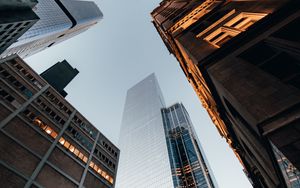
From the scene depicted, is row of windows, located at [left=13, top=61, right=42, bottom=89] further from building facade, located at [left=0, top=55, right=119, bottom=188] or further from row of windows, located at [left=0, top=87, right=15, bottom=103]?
row of windows, located at [left=0, top=87, right=15, bottom=103]

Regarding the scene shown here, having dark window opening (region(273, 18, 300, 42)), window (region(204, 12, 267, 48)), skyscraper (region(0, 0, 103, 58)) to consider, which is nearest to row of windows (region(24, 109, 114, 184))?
window (region(204, 12, 267, 48))

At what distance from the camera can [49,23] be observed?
A: 73.6 meters

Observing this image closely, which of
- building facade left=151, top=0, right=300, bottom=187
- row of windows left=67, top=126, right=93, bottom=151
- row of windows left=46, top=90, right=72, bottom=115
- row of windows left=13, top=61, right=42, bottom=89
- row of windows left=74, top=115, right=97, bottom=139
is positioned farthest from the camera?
row of windows left=74, top=115, right=97, bottom=139

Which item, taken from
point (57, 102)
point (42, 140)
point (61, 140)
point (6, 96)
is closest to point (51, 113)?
point (57, 102)

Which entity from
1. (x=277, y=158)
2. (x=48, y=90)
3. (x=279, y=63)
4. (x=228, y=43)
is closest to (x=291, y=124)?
(x=277, y=158)

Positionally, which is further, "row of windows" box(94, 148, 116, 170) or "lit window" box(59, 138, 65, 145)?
"row of windows" box(94, 148, 116, 170)

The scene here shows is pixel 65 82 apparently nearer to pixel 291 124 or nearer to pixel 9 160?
pixel 9 160

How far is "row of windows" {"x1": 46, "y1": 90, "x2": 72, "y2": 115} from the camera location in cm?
4090

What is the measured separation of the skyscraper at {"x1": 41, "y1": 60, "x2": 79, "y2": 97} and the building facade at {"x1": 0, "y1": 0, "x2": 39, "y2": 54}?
121 feet

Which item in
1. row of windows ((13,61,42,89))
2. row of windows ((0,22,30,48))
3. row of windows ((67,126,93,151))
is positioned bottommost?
row of windows ((67,126,93,151))

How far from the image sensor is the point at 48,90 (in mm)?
41562

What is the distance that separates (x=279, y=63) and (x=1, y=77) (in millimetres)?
38640

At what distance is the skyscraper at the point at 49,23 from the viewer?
61956 millimetres

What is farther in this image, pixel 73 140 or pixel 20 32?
pixel 20 32
